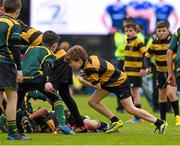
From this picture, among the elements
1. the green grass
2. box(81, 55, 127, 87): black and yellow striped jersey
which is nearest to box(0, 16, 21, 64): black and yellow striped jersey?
the green grass

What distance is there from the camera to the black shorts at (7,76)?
10.6m

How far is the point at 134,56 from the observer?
53.5 ft

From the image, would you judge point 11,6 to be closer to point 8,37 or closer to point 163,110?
point 8,37

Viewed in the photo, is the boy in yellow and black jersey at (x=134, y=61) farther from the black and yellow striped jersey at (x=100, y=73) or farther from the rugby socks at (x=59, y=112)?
the rugby socks at (x=59, y=112)

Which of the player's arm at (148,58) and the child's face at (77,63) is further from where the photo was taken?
the player's arm at (148,58)

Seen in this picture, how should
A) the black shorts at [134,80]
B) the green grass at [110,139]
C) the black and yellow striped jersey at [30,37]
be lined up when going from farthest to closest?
the black shorts at [134,80]
the black and yellow striped jersey at [30,37]
the green grass at [110,139]

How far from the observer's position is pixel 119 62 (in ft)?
61.6

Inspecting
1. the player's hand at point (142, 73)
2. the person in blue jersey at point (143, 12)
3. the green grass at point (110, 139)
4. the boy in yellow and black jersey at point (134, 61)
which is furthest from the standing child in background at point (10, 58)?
the person in blue jersey at point (143, 12)

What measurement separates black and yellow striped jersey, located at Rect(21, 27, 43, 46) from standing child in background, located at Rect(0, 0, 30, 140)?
159 cm

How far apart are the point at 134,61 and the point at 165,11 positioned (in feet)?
37.7

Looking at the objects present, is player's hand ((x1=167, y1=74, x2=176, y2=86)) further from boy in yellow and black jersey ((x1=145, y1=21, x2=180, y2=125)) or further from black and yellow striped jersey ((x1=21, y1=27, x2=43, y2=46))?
boy in yellow and black jersey ((x1=145, y1=21, x2=180, y2=125))

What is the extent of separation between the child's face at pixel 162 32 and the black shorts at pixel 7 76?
4.26m

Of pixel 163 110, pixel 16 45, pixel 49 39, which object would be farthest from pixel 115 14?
pixel 16 45

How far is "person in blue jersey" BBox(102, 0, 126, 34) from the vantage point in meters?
27.3
